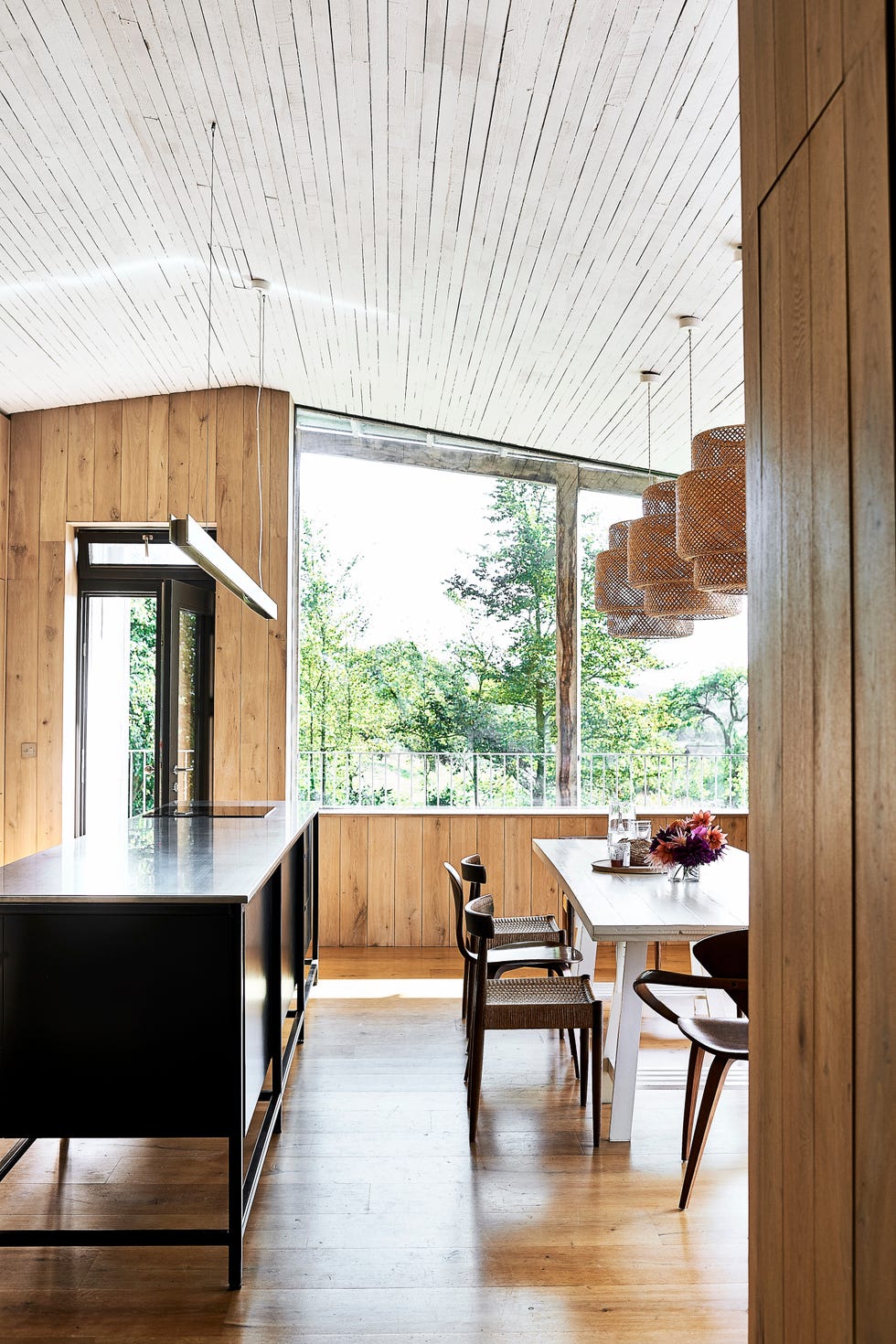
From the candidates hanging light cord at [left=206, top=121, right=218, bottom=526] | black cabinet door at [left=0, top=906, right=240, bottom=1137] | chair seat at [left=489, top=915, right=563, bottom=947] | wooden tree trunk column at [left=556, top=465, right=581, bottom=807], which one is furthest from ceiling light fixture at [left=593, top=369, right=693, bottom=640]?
black cabinet door at [left=0, top=906, right=240, bottom=1137]

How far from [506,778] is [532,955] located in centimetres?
267

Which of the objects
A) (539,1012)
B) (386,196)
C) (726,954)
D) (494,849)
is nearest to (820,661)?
(726,954)

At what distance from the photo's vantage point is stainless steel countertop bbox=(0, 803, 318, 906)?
2.61 meters

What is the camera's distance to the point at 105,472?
610 cm

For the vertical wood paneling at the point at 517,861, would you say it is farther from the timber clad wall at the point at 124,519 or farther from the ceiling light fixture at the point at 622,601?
the ceiling light fixture at the point at 622,601

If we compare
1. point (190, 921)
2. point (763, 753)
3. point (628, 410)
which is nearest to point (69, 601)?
point (628, 410)

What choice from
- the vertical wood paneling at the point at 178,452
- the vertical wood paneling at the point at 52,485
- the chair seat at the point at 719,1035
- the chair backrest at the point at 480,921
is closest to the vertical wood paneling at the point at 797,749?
the chair seat at the point at 719,1035

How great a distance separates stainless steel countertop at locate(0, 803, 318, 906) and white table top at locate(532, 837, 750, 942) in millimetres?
1050

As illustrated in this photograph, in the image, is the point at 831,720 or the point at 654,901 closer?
the point at 831,720

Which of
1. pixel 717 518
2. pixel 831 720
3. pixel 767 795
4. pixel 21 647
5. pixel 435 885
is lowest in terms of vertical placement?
pixel 435 885

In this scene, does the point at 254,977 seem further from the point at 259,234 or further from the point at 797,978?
the point at 259,234

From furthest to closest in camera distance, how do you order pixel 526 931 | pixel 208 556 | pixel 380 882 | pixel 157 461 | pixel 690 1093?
pixel 380 882 → pixel 157 461 → pixel 526 931 → pixel 208 556 → pixel 690 1093

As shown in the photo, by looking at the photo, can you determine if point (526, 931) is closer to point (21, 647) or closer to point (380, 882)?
point (380, 882)

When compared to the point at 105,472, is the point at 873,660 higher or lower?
lower
